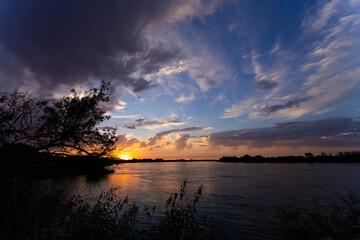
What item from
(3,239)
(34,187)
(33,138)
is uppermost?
(33,138)

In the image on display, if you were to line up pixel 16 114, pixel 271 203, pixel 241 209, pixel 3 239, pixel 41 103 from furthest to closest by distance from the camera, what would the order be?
1. pixel 271 203
2. pixel 241 209
3. pixel 41 103
4. pixel 16 114
5. pixel 3 239

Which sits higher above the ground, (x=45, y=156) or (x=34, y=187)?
(x=45, y=156)

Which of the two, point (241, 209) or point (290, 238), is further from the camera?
point (241, 209)

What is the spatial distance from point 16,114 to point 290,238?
19.1 metres

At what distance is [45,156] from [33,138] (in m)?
1.53

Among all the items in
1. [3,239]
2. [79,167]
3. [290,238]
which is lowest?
[290,238]

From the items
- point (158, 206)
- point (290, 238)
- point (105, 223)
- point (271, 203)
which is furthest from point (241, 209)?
point (105, 223)

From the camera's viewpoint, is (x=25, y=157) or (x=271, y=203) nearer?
(x=25, y=157)

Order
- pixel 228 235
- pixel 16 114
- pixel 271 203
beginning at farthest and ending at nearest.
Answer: pixel 271 203 < pixel 228 235 < pixel 16 114

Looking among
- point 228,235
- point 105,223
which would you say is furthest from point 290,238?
point 105,223

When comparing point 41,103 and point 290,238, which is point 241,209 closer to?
point 290,238

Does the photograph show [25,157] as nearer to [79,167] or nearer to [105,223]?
[79,167]

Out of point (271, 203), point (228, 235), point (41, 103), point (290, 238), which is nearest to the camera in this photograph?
point (290, 238)

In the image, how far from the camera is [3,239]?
19.0 feet
